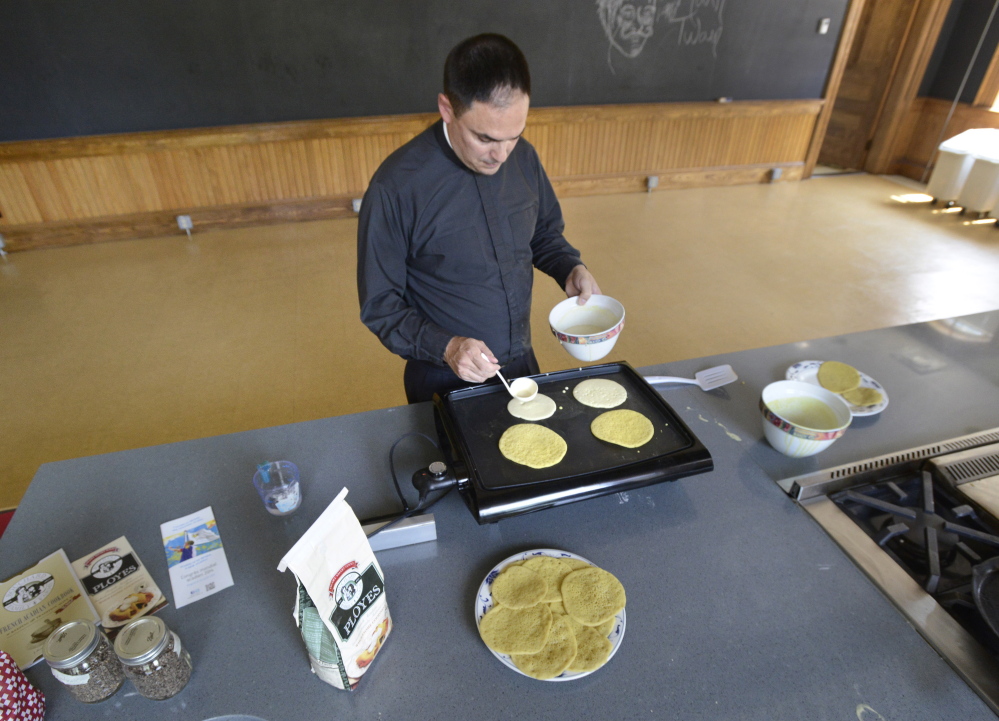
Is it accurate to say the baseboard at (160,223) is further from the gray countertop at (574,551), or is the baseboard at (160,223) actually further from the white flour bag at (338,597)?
the white flour bag at (338,597)

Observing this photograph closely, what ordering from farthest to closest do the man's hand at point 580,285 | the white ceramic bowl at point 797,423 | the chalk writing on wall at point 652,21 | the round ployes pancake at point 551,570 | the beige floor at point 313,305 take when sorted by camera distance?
1. the chalk writing on wall at point 652,21
2. the beige floor at point 313,305
3. the man's hand at point 580,285
4. the white ceramic bowl at point 797,423
5. the round ployes pancake at point 551,570

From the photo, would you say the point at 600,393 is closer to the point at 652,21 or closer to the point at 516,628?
the point at 516,628

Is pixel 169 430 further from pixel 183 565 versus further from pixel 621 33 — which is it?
pixel 621 33

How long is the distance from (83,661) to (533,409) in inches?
31.7

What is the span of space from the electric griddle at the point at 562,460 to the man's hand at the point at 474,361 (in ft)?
0.16

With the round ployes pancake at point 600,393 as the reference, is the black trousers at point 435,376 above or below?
below

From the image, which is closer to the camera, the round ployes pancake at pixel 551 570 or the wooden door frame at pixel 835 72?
the round ployes pancake at pixel 551 570

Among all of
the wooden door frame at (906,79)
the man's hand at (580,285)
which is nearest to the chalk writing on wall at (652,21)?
the wooden door frame at (906,79)

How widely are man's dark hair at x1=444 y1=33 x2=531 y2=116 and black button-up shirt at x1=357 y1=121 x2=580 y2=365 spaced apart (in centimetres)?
20

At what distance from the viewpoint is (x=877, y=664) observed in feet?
2.75

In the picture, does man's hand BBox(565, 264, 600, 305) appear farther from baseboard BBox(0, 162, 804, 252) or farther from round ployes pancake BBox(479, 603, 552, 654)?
baseboard BBox(0, 162, 804, 252)

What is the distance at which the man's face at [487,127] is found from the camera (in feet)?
3.72

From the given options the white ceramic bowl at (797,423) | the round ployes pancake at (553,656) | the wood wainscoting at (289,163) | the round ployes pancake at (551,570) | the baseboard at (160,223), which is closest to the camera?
the round ployes pancake at (553,656)

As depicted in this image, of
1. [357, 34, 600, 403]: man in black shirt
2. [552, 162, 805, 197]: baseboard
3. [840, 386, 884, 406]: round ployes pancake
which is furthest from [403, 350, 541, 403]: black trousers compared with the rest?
[552, 162, 805, 197]: baseboard
